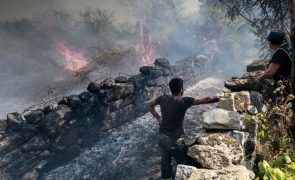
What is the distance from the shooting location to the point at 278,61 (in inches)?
200

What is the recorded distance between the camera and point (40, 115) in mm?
8141

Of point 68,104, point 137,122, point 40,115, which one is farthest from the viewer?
point 137,122

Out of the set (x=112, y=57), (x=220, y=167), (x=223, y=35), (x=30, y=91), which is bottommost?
(x=220, y=167)

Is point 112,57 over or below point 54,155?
over

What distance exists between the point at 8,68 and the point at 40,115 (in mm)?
13798

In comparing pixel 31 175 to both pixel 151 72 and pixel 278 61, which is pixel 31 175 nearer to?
pixel 278 61

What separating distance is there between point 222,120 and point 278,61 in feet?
6.69

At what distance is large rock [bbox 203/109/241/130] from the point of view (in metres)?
3.72

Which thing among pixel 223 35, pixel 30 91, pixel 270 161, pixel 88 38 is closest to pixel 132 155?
pixel 270 161

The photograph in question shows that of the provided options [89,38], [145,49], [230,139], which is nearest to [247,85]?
[230,139]

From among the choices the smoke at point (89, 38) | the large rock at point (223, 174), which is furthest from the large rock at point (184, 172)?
the smoke at point (89, 38)

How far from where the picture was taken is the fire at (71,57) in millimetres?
20745

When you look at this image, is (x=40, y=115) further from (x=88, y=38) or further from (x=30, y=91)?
(x=88, y=38)

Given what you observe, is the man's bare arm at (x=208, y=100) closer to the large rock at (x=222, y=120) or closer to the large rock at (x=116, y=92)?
the large rock at (x=222, y=120)
